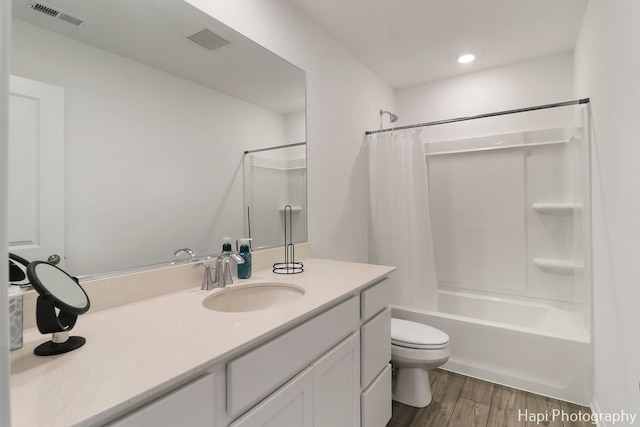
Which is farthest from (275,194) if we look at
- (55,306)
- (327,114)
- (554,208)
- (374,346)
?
(554,208)

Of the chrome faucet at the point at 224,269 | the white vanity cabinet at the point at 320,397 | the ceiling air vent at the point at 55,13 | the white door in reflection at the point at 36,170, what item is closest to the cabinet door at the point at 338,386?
the white vanity cabinet at the point at 320,397

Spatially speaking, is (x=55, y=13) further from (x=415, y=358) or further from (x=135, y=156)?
(x=415, y=358)

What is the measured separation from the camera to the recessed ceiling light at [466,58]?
2.53 meters

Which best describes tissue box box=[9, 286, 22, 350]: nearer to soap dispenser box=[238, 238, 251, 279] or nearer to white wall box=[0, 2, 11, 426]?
white wall box=[0, 2, 11, 426]

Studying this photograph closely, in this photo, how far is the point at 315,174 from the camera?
204 centimetres

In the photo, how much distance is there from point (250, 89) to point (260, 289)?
1065mm

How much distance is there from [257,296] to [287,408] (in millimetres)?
545

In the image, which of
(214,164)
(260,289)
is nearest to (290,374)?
(260,289)

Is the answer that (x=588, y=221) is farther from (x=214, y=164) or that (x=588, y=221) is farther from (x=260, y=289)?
(x=214, y=164)

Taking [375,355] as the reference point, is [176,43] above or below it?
above

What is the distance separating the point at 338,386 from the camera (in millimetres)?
1147

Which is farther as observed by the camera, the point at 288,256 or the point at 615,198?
the point at 288,256

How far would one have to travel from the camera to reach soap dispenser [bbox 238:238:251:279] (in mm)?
1427

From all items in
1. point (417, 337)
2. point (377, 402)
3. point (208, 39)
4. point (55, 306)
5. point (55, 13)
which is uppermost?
point (208, 39)
